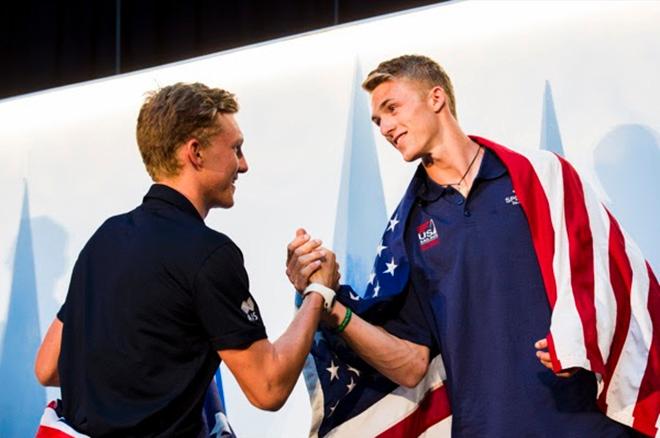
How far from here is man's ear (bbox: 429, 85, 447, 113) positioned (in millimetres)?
2469

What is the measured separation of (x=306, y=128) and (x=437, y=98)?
3.68 feet

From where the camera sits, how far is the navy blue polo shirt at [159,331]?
5.70 feet

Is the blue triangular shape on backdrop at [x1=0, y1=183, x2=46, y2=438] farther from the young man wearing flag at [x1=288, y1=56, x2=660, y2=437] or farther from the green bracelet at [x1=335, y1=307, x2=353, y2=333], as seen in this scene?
the green bracelet at [x1=335, y1=307, x2=353, y2=333]

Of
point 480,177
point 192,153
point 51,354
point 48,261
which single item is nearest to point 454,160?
point 480,177

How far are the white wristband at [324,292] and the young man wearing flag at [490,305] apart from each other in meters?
0.06

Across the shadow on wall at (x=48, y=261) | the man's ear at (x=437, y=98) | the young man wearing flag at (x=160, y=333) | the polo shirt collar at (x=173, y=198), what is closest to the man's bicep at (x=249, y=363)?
the young man wearing flag at (x=160, y=333)

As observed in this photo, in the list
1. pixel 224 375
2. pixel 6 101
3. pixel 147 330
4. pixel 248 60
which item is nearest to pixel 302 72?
pixel 248 60

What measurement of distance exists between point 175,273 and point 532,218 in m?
0.86

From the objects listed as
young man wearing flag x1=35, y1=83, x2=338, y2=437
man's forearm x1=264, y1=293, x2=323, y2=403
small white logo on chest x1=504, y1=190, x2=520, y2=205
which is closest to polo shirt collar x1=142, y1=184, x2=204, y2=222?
young man wearing flag x1=35, y1=83, x2=338, y2=437

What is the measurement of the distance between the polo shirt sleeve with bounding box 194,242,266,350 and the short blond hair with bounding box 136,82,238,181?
28 cm

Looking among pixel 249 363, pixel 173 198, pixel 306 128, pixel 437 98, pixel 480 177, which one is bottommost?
pixel 249 363

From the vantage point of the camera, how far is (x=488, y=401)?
216 cm

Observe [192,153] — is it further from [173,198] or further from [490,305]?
[490,305]

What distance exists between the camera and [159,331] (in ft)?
5.74
